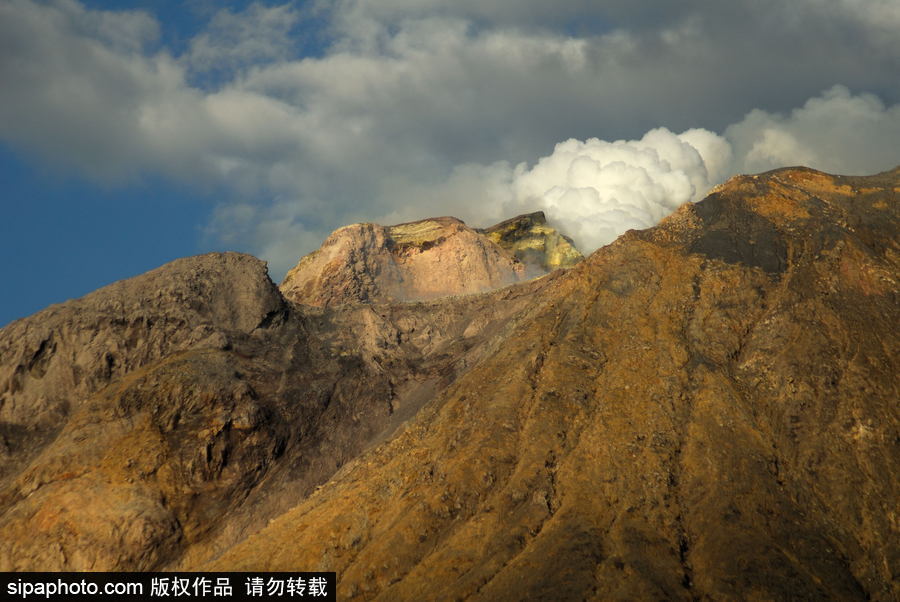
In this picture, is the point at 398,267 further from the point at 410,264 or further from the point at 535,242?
the point at 535,242

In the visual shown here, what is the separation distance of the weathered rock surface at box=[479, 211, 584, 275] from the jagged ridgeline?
39.1 meters

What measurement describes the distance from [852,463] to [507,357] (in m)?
19.2

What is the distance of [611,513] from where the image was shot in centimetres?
3753

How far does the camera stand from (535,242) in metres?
114

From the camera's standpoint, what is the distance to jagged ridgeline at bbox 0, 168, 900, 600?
36031 millimetres

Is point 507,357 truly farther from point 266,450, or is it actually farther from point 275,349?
point 275,349

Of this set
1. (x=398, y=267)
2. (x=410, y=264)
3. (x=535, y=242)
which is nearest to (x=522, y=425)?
(x=398, y=267)

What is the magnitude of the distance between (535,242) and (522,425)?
233 feet

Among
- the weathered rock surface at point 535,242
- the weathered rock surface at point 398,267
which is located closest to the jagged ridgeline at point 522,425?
the weathered rock surface at point 398,267

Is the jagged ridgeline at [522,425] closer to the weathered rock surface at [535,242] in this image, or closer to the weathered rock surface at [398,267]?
the weathered rock surface at [398,267]

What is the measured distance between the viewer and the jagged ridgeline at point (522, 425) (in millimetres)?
36031

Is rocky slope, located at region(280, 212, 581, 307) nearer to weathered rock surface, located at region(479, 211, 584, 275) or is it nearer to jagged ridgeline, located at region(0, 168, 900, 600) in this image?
weathered rock surface, located at region(479, 211, 584, 275)

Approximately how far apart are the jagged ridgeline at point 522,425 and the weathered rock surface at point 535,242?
39.1m

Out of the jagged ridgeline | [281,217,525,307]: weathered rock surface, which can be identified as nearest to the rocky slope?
[281,217,525,307]: weathered rock surface
